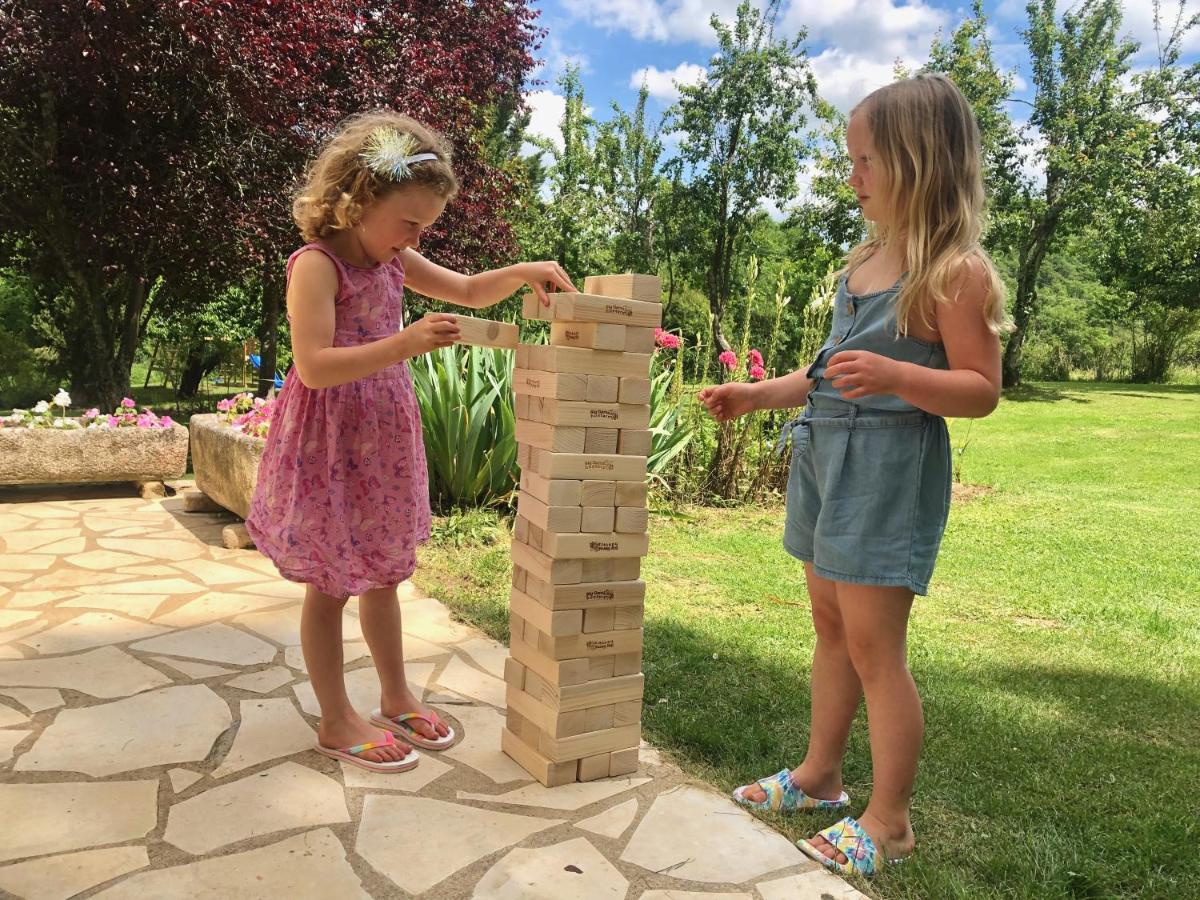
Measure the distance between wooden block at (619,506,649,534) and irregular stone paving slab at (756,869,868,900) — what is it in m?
0.88

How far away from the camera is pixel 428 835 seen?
204 cm

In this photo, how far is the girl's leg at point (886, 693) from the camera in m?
1.91

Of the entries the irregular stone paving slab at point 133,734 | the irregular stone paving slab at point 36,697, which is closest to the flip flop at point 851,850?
the irregular stone paving slab at point 133,734

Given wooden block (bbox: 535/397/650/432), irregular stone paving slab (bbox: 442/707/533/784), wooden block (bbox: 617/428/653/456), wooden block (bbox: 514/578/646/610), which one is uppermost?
wooden block (bbox: 535/397/650/432)

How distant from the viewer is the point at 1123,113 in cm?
1786

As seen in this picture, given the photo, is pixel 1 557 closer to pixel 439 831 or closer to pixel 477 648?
pixel 477 648

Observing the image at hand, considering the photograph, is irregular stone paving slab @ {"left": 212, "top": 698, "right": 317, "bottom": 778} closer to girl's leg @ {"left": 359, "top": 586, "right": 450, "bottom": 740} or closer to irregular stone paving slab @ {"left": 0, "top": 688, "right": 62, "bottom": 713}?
girl's leg @ {"left": 359, "top": 586, "right": 450, "bottom": 740}

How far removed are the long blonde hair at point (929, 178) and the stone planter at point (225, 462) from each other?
3379 millimetres

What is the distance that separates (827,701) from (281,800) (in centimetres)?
139

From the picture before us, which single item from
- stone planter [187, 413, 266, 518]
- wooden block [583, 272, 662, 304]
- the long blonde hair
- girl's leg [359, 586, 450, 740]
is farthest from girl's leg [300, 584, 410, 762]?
stone planter [187, 413, 266, 518]

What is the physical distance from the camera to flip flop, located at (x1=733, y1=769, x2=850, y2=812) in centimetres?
220

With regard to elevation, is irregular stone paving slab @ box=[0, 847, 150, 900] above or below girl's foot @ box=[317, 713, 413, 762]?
below

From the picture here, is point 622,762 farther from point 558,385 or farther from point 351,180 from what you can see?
point 351,180

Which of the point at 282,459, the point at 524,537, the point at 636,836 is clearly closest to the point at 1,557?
the point at 282,459
